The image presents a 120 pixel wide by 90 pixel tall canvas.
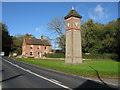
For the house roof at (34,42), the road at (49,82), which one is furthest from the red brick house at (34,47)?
the road at (49,82)

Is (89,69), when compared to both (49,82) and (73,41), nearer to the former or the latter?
(49,82)

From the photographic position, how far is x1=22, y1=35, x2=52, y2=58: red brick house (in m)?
64.6

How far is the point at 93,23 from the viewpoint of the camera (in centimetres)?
5838

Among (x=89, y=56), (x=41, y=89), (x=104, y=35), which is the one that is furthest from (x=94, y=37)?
(x=41, y=89)

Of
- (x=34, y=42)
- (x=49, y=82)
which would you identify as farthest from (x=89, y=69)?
(x=34, y=42)

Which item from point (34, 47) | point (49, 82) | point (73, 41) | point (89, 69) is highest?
point (73, 41)

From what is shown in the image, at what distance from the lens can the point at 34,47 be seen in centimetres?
6600

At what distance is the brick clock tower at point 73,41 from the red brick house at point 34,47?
3589 cm

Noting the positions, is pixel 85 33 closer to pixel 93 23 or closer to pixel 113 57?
pixel 93 23

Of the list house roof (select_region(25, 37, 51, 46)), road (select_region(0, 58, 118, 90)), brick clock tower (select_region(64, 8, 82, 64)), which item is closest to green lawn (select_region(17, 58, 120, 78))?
road (select_region(0, 58, 118, 90))

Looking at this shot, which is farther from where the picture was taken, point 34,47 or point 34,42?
point 34,42

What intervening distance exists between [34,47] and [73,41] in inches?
1507

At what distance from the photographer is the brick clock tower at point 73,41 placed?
31016 mm

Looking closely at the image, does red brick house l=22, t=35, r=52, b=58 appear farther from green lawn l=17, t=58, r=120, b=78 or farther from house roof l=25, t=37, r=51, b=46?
green lawn l=17, t=58, r=120, b=78
